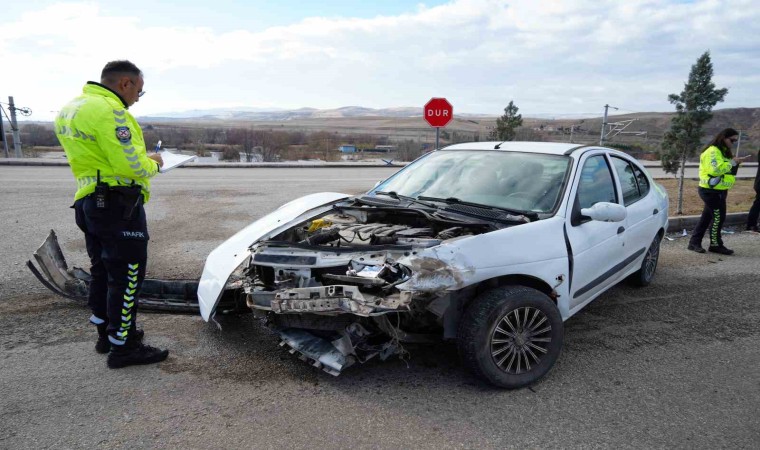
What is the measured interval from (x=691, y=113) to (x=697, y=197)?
3270mm

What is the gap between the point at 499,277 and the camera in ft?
10.6

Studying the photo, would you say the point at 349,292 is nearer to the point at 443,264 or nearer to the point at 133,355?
the point at 443,264

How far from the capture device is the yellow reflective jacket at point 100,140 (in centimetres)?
308

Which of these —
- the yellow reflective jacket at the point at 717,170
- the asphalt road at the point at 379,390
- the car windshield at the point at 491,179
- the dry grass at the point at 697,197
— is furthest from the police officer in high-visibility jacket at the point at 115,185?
the dry grass at the point at 697,197

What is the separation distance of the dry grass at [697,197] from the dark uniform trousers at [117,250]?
1105cm

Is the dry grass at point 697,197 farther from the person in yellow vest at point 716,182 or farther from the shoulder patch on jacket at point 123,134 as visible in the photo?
the shoulder patch on jacket at point 123,134

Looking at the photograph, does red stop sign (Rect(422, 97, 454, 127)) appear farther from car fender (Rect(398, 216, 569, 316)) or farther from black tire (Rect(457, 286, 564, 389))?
black tire (Rect(457, 286, 564, 389))

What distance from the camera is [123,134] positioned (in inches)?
122

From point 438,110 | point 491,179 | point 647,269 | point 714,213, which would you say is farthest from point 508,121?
point 491,179

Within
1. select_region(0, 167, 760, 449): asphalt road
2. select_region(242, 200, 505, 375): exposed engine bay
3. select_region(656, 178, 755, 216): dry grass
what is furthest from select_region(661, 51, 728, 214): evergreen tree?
select_region(242, 200, 505, 375): exposed engine bay

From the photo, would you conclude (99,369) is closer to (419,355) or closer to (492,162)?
(419,355)

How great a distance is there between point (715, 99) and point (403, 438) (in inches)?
469

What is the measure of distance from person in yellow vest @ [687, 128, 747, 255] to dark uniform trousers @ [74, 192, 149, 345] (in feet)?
22.9

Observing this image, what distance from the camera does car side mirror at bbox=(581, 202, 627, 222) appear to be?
3570mm
